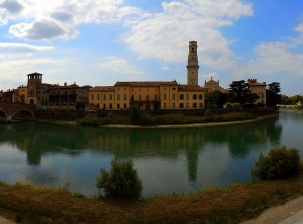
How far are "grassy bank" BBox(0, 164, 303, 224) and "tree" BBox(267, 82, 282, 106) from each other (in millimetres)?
53347

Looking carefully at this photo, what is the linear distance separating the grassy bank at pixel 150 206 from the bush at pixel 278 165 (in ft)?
2.40

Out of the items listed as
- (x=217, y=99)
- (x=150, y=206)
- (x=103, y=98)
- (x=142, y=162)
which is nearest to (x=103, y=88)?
(x=103, y=98)

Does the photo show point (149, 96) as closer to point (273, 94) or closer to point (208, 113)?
point (208, 113)

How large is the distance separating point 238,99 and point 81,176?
3835 centimetres

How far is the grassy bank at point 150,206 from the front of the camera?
6258mm

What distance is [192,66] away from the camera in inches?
2410

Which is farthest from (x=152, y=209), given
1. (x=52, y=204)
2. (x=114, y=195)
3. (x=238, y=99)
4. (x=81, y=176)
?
(x=238, y=99)

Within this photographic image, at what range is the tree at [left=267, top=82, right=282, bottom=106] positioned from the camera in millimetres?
57312

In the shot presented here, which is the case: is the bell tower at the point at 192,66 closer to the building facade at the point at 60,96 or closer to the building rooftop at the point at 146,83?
the building rooftop at the point at 146,83

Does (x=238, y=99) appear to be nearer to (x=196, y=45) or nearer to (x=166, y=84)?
(x=166, y=84)

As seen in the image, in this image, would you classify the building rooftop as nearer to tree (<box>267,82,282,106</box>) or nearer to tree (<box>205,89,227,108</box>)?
tree (<box>205,89,227,108</box>)

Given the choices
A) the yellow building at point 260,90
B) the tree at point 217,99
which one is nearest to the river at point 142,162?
the tree at point 217,99

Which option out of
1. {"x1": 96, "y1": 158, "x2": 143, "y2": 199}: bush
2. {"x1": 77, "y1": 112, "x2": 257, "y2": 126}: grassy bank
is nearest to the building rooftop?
{"x1": 77, "y1": 112, "x2": 257, "y2": 126}: grassy bank

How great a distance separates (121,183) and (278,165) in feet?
17.3
